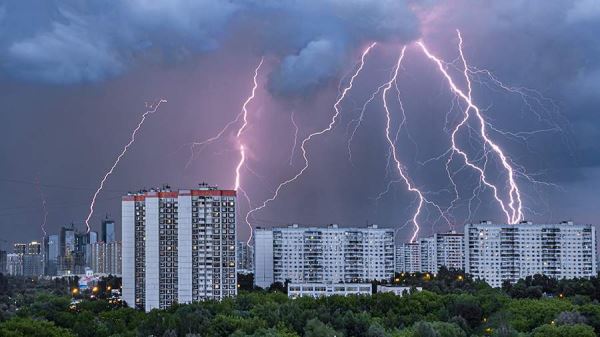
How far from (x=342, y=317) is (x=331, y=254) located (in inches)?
562

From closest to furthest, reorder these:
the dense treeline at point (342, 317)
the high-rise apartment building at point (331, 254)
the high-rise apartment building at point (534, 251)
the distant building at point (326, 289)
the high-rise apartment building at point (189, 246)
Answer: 1. the dense treeline at point (342, 317)
2. the high-rise apartment building at point (189, 246)
3. the distant building at point (326, 289)
4. the high-rise apartment building at point (534, 251)
5. the high-rise apartment building at point (331, 254)

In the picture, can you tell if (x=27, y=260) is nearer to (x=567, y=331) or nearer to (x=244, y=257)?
(x=244, y=257)

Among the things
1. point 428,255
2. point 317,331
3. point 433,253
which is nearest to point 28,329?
point 317,331

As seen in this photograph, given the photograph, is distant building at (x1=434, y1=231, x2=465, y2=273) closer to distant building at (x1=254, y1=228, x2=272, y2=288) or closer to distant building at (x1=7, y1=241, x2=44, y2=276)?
distant building at (x1=254, y1=228, x2=272, y2=288)

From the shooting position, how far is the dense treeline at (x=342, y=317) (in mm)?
20531

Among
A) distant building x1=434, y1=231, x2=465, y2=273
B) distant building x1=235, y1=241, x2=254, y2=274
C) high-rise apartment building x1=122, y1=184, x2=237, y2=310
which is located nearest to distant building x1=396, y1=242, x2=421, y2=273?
distant building x1=434, y1=231, x2=465, y2=273

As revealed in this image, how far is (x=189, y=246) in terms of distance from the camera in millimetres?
28609

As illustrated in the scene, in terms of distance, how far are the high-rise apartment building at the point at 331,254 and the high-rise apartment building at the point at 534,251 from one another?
414 centimetres

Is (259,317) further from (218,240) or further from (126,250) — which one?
(126,250)

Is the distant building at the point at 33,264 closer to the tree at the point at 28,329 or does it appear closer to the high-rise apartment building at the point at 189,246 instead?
the high-rise apartment building at the point at 189,246

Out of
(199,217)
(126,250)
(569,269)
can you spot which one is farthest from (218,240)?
(569,269)

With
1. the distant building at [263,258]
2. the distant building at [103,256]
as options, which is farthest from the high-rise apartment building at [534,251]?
the distant building at [103,256]

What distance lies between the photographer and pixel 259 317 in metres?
24.0

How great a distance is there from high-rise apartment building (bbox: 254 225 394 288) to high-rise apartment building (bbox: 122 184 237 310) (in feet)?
29.8
